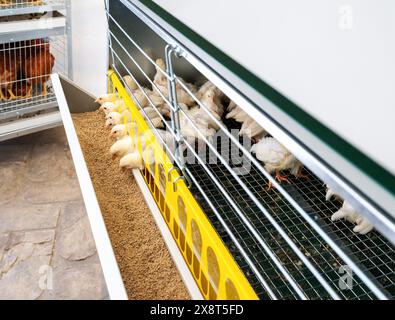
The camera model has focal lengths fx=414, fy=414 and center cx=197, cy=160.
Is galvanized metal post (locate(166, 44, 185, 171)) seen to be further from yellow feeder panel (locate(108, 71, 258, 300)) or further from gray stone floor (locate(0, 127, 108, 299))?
gray stone floor (locate(0, 127, 108, 299))

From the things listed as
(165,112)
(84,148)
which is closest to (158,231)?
(84,148)

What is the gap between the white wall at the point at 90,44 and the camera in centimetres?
200

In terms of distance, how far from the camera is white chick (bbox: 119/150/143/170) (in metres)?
1.45

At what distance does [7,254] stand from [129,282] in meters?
1.23

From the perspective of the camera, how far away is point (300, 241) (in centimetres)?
116

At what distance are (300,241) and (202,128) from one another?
619 mm

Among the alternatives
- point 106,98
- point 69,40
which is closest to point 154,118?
point 106,98

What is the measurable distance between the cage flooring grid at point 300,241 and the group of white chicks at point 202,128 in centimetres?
4

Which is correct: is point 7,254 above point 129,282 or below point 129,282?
below

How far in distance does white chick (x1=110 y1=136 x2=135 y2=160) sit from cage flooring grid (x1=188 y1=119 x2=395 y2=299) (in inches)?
11.1

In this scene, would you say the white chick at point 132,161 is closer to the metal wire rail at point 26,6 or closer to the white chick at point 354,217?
the white chick at point 354,217

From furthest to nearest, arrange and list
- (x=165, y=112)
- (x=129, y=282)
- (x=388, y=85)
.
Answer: (x=165, y=112)
(x=129, y=282)
(x=388, y=85)
